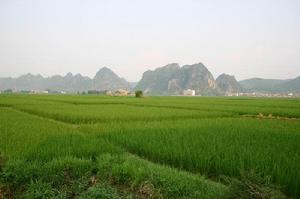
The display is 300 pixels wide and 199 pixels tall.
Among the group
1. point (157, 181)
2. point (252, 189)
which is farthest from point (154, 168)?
point (252, 189)

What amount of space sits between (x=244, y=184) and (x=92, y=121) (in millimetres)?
10337

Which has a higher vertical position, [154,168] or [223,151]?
[223,151]

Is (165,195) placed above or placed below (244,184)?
below

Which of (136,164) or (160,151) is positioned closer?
(136,164)

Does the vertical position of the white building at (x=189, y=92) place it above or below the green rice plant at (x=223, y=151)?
below

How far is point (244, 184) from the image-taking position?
371cm

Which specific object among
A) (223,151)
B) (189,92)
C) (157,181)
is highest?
(223,151)

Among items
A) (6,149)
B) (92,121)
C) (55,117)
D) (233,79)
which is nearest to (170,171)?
(6,149)

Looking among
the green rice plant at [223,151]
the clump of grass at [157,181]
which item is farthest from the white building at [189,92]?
the clump of grass at [157,181]

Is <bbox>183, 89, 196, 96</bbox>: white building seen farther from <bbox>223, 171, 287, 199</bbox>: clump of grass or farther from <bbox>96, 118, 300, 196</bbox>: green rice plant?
<bbox>223, 171, 287, 199</bbox>: clump of grass

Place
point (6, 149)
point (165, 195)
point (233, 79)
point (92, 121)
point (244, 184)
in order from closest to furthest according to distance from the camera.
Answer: point (244, 184) → point (165, 195) → point (6, 149) → point (92, 121) → point (233, 79)

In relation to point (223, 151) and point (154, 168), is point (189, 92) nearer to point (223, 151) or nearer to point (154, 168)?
point (223, 151)

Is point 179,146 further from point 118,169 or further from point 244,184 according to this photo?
point 244,184

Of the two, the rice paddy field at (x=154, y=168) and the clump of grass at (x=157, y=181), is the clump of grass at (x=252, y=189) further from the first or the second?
the clump of grass at (x=157, y=181)
